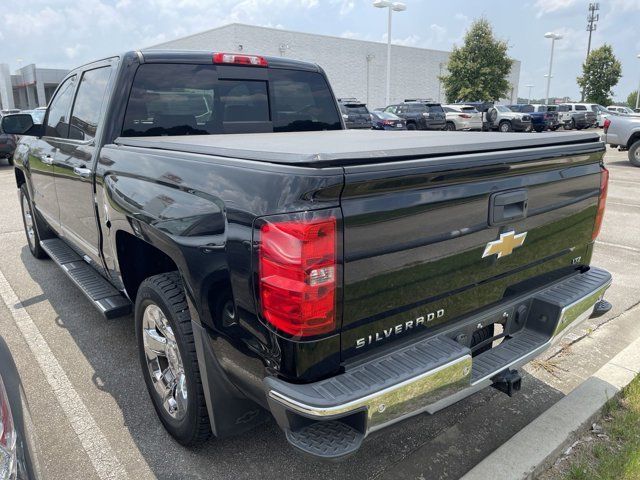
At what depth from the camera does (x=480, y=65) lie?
3650 centimetres

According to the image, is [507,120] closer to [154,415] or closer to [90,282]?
[90,282]

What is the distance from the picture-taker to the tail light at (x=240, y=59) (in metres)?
3.77

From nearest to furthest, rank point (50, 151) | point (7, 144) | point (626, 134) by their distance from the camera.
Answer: point (50, 151) < point (626, 134) < point (7, 144)

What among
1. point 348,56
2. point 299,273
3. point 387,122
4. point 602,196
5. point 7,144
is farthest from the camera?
point 348,56

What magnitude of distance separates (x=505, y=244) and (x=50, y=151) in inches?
147

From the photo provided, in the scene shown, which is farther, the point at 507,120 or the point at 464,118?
the point at 507,120

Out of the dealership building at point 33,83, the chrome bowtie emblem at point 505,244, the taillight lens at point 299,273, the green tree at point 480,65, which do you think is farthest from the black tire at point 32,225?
the dealership building at point 33,83

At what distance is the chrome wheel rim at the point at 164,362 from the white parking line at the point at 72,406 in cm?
37

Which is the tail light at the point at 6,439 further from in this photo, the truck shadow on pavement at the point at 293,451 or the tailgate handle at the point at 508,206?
the tailgate handle at the point at 508,206

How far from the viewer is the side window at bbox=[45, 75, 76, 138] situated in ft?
14.0

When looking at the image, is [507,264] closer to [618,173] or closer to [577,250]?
[577,250]

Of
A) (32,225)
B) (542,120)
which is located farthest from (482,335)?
(542,120)

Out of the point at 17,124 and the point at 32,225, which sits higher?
the point at 17,124

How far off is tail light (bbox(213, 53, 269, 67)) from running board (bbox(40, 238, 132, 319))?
181cm
